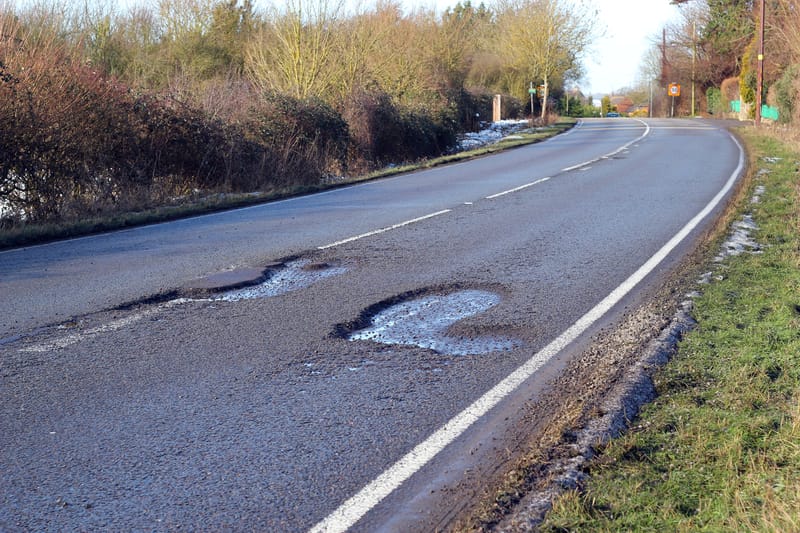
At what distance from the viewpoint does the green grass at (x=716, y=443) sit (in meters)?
3.35

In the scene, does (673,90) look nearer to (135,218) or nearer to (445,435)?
(135,218)

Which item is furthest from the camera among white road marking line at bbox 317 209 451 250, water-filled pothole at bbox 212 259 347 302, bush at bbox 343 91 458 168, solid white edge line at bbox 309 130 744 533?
bush at bbox 343 91 458 168

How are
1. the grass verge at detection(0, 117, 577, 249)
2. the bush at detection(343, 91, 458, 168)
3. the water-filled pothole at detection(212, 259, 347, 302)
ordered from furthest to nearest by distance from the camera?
the bush at detection(343, 91, 458, 168)
the grass verge at detection(0, 117, 577, 249)
the water-filled pothole at detection(212, 259, 347, 302)

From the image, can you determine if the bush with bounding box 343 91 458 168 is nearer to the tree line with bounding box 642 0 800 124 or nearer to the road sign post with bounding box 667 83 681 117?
the tree line with bounding box 642 0 800 124

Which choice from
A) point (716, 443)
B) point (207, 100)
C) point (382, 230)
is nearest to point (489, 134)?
point (207, 100)

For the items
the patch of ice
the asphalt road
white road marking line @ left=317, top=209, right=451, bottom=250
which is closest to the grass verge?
the asphalt road

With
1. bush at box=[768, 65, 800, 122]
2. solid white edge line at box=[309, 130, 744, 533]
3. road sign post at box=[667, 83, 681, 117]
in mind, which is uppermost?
road sign post at box=[667, 83, 681, 117]

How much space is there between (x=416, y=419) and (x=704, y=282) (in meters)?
4.20

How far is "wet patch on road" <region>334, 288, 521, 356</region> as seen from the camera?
19.8 feet

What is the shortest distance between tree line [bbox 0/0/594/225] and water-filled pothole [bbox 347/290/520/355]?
27.2 feet

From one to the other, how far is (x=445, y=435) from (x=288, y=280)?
4195 mm

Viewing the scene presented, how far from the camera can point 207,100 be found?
1836 centimetres

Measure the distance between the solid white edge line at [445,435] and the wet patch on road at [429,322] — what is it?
0.44 meters

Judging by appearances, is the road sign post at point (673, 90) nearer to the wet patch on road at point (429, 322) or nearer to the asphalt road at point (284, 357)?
the asphalt road at point (284, 357)
